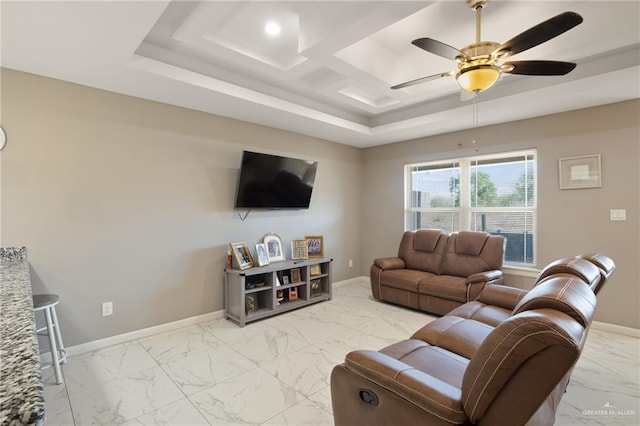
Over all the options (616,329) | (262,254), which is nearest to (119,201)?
(262,254)

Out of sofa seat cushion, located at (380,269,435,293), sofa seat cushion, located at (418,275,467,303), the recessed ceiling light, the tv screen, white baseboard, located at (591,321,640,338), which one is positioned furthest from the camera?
sofa seat cushion, located at (380,269,435,293)

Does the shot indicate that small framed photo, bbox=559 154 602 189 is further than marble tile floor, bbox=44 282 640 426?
Yes

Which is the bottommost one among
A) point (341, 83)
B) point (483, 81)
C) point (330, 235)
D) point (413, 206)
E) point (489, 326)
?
point (489, 326)

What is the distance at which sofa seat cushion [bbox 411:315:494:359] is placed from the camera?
1907 millimetres

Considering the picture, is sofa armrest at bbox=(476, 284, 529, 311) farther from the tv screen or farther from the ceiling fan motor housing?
the tv screen

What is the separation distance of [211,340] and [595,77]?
4.37 m

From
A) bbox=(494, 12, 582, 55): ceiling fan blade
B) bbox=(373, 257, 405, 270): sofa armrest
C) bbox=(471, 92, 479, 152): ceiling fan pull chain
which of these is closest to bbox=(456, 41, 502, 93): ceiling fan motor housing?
bbox=(494, 12, 582, 55): ceiling fan blade

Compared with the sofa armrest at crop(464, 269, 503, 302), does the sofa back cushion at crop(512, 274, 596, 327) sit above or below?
above

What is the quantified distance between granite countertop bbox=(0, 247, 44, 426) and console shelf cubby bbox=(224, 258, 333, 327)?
2.34 meters

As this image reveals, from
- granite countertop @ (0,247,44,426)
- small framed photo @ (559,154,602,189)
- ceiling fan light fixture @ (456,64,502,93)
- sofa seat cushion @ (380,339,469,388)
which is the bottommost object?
sofa seat cushion @ (380,339,469,388)

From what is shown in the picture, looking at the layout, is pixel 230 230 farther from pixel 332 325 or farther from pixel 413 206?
pixel 413 206

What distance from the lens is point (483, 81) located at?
2096 mm

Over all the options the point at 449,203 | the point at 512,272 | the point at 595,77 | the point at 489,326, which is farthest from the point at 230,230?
the point at 595,77

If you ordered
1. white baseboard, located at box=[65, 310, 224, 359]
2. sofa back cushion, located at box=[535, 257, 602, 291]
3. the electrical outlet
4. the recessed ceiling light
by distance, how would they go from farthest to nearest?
1. the electrical outlet
2. white baseboard, located at box=[65, 310, 224, 359]
3. the recessed ceiling light
4. sofa back cushion, located at box=[535, 257, 602, 291]
